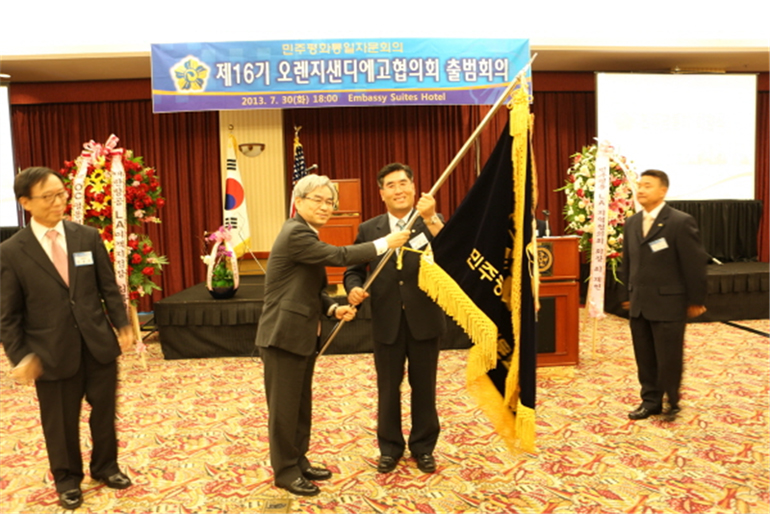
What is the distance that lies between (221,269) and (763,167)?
821 centimetres

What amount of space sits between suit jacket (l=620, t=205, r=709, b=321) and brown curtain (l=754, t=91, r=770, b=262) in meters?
6.59

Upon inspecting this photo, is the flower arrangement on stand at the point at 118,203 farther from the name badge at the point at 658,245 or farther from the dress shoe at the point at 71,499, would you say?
the name badge at the point at 658,245

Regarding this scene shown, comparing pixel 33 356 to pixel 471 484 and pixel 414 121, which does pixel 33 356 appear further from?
pixel 414 121

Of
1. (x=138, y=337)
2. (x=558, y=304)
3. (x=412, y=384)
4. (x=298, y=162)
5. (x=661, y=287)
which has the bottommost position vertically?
(x=138, y=337)

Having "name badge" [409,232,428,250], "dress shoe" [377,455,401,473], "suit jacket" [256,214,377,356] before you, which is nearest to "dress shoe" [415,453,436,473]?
"dress shoe" [377,455,401,473]

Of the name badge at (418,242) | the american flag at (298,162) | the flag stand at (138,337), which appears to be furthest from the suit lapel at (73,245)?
the american flag at (298,162)

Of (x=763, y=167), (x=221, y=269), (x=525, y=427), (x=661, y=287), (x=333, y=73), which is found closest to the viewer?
(x=525, y=427)

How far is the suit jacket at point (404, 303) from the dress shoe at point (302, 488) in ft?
2.49

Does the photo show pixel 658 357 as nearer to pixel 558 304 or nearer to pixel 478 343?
pixel 558 304

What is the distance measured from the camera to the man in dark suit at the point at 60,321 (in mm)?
2635

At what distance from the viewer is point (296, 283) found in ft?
8.92

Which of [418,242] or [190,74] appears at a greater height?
[190,74]

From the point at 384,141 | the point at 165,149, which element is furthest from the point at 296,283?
the point at 165,149

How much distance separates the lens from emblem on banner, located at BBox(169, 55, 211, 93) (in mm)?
6512
